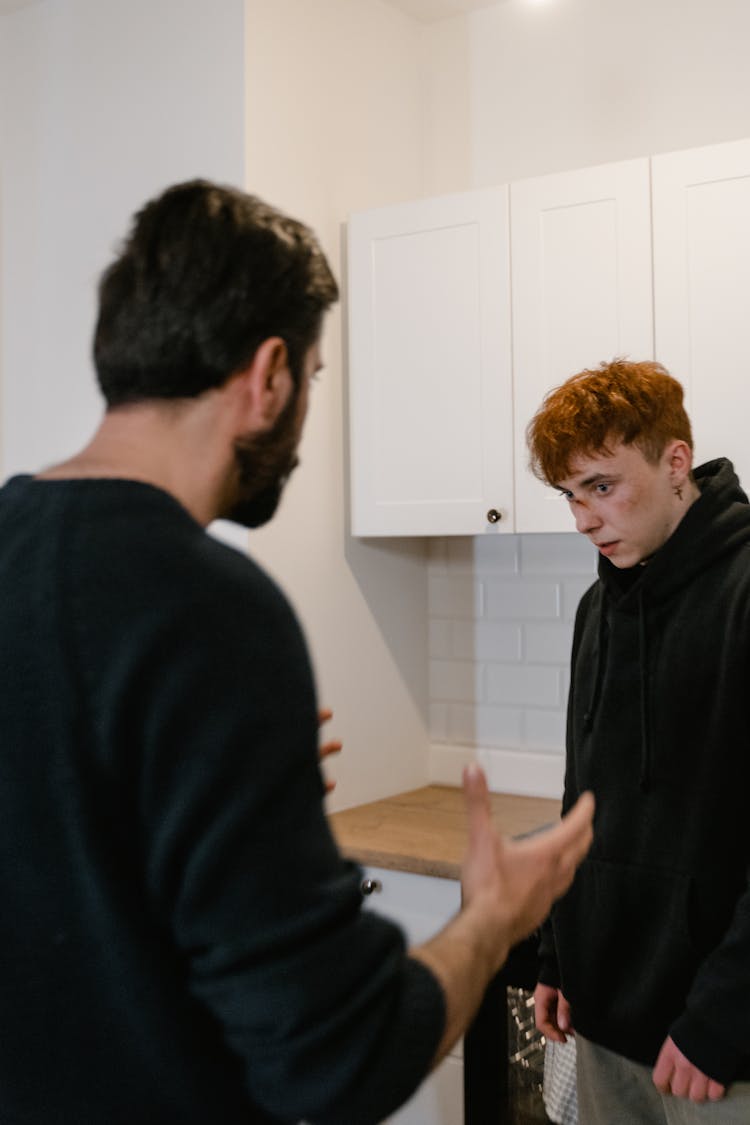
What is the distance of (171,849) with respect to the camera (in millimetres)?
771

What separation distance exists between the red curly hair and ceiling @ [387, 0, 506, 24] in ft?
5.41

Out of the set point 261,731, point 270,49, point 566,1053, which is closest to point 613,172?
point 270,49

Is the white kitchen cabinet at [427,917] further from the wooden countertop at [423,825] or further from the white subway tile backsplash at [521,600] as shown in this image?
the white subway tile backsplash at [521,600]

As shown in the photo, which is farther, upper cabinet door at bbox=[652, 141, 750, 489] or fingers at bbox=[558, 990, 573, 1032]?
upper cabinet door at bbox=[652, 141, 750, 489]

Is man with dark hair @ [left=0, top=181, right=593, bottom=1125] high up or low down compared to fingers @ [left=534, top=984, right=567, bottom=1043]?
up

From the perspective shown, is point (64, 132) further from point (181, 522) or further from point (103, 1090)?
point (103, 1090)

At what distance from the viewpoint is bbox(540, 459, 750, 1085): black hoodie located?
1.48 metres

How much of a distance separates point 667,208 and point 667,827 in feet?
4.23

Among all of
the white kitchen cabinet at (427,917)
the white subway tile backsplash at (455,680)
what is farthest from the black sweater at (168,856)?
the white subway tile backsplash at (455,680)

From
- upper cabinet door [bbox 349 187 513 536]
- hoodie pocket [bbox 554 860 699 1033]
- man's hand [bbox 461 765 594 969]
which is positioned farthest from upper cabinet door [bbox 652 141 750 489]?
man's hand [bbox 461 765 594 969]

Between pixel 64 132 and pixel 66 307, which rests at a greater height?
pixel 64 132

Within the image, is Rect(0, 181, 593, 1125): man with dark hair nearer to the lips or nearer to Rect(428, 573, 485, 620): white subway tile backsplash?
the lips

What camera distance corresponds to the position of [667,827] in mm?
1552

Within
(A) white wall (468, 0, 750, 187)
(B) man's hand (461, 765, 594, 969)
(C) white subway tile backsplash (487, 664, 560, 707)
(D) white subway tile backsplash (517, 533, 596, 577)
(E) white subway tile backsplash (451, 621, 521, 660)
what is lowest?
(C) white subway tile backsplash (487, 664, 560, 707)
